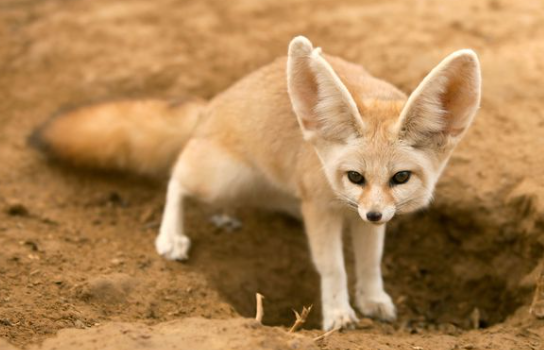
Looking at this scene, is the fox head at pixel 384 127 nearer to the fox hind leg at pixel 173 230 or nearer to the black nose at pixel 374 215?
the black nose at pixel 374 215

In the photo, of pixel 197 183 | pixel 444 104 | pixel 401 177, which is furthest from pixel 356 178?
pixel 197 183

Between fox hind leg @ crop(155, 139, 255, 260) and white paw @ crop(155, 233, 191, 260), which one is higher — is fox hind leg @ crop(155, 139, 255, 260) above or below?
above

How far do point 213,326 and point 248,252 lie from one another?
1.89m

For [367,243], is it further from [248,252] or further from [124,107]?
[124,107]

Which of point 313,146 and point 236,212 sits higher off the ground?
point 313,146

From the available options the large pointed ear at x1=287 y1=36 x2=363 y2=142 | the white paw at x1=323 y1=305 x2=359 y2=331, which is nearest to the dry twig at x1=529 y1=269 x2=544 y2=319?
the white paw at x1=323 y1=305 x2=359 y2=331

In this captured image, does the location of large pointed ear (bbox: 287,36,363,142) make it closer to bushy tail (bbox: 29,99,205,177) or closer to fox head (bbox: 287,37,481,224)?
fox head (bbox: 287,37,481,224)

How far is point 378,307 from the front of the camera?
4.33 m

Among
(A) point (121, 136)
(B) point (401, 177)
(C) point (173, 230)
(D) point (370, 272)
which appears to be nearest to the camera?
(B) point (401, 177)

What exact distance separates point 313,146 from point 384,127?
0.51 metres

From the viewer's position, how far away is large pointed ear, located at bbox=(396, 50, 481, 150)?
3248 millimetres

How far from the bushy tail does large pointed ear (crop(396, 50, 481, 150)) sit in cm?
212

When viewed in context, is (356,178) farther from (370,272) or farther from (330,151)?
(370,272)

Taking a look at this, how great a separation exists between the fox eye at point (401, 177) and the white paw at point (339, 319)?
40.8 inches
